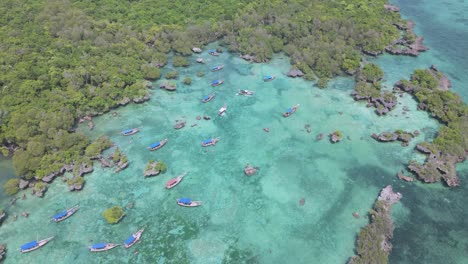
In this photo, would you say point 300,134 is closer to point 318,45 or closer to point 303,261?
point 303,261

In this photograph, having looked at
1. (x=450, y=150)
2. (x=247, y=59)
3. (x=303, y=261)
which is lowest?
(x=303, y=261)

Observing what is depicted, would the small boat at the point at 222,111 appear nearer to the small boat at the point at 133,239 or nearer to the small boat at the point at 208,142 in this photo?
the small boat at the point at 208,142

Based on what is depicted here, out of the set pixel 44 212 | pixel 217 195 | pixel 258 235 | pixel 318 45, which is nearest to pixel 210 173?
pixel 217 195

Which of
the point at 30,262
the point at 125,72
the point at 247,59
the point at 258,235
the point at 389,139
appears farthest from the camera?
the point at 247,59

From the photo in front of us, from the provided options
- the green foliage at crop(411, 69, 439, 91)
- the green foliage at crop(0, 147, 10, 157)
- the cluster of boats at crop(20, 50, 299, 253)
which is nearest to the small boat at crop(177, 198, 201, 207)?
the cluster of boats at crop(20, 50, 299, 253)

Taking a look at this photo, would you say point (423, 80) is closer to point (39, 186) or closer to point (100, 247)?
point (100, 247)

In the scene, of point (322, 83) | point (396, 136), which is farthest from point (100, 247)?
point (322, 83)

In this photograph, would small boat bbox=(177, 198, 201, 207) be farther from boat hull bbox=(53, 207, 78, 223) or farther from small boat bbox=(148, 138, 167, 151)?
boat hull bbox=(53, 207, 78, 223)
